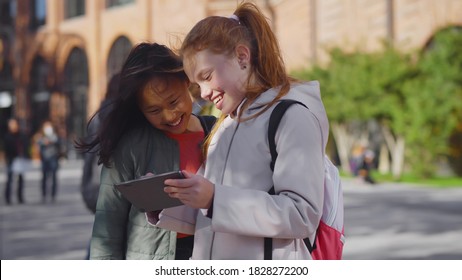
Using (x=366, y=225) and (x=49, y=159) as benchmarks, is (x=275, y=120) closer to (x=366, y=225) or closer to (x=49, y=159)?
(x=366, y=225)

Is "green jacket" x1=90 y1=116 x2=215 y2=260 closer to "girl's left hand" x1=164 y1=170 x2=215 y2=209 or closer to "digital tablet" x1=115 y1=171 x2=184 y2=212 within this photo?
"digital tablet" x1=115 y1=171 x2=184 y2=212

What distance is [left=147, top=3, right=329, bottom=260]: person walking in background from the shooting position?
1.97 meters

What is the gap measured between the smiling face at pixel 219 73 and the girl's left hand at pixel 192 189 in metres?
0.24

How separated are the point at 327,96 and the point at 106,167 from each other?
20359 millimetres

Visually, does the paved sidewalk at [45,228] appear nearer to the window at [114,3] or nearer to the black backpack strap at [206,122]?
the black backpack strap at [206,122]

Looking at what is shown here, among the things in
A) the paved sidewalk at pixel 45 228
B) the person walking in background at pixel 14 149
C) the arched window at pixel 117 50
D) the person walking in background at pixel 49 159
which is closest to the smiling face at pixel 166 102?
the paved sidewalk at pixel 45 228

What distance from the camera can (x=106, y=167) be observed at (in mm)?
2479

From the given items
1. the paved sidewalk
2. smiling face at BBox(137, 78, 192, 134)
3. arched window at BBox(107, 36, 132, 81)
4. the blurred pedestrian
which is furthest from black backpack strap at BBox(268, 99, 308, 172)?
arched window at BBox(107, 36, 132, 81)

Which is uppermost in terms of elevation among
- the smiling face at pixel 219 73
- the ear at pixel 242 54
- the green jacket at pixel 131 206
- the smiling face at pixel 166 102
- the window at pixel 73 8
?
the ear at pixel 242 54

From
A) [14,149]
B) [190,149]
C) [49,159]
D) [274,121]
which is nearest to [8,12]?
[49,159]

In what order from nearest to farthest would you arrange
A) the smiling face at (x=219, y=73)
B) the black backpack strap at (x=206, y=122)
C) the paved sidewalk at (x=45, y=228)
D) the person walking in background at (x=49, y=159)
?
1. the smiling face at (x=219, y=73)
2. the black backpack strap at (x=206, y=122)
3. the paved sidewalk at (x=45, y=228)
4. the person walking in background at (x=49, y=159)

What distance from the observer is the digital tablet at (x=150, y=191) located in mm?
1981

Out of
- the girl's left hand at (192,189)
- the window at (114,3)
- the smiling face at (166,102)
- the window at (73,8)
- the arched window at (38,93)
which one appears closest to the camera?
the girl's left hand at (192,189)
